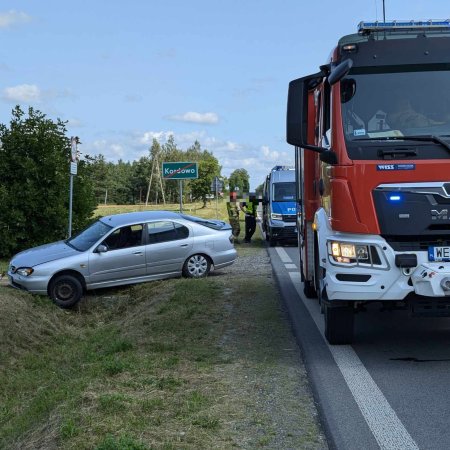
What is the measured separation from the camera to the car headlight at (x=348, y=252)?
5723 mm

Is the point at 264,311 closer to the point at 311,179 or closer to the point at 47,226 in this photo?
the point at 311,179

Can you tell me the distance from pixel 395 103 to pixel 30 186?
1236 centimetres

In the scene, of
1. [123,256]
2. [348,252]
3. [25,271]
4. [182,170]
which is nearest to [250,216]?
[182,170]

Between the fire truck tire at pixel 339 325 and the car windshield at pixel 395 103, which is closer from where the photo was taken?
the car windshield at pixel 395 103

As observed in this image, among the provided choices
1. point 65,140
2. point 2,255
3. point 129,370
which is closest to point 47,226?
point 2,255

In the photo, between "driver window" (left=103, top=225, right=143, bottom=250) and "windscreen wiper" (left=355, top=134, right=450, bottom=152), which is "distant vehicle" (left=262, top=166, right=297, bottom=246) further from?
"windscreen wiper" (left=355, top=134, right=450, bottom=152)

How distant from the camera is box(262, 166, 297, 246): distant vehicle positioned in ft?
68.9

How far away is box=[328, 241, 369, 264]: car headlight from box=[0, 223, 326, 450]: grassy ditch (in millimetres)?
1143

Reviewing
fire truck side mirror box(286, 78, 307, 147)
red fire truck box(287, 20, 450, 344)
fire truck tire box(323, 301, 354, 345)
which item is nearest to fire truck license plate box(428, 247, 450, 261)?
red fire truck box(287, 20, 450, 344)

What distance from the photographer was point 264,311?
→ 8.96 metres

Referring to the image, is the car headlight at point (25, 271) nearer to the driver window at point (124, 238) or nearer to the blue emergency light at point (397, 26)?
the driver window at point (124, 238)

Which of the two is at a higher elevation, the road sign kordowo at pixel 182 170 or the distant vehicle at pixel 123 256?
the road sign kordowo at pixel 182 170

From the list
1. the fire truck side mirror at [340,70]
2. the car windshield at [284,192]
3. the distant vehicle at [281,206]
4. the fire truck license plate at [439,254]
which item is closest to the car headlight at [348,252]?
the fire truck license plate at [439,254]

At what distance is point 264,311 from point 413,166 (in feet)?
13.0
